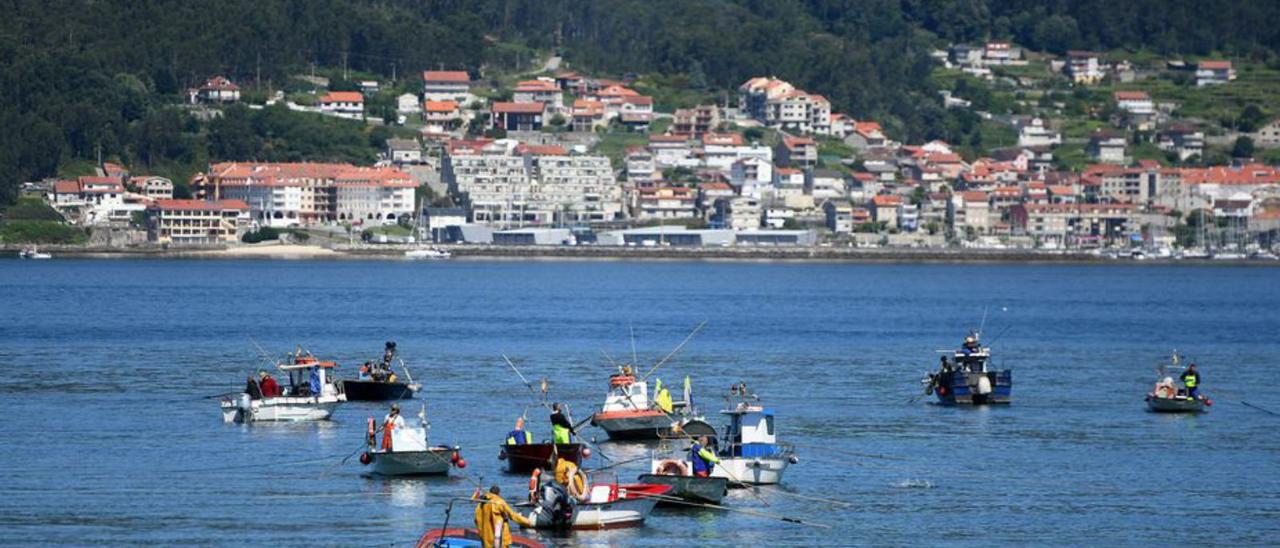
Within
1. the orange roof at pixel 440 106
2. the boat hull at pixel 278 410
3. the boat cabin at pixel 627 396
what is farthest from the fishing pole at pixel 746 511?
the orange roof at pixel 440 106

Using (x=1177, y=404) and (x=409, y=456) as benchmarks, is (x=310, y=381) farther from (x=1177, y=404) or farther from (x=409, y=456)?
(x=1177, y=404)

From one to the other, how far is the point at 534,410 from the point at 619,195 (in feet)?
435

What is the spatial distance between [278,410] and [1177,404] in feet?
55.0

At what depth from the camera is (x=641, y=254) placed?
6521 inches

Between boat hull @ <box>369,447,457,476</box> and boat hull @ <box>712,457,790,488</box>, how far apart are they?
3950 mm

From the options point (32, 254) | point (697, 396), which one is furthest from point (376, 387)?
point (32, 254)

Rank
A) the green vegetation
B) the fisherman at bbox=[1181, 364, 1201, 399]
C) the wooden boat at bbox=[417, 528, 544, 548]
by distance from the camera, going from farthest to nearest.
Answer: the green vegetation
the fisherman at bbox=[1181, 364, 1201, 399]
the wooden boat at bbox=[417, 528, 544, 548]

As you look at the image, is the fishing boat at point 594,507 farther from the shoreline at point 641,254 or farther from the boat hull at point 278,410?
the shoreline at point 641,254

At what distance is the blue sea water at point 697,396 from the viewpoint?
104 feet

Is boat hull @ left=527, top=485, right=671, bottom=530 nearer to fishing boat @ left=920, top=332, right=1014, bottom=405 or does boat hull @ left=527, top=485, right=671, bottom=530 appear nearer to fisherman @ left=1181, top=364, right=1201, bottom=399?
fishing boat @ left=920, top=332, right=1014, bottom=405

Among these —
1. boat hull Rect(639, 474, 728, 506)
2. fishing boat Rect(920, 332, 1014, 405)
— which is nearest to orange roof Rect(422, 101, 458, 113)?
fishing boat Rect(920, 332, 1014, 405)

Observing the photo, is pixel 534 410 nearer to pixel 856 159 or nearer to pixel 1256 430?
pixel 1256 430

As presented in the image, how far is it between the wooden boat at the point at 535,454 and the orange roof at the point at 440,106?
15608 cm

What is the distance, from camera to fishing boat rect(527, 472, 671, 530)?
30234mm
